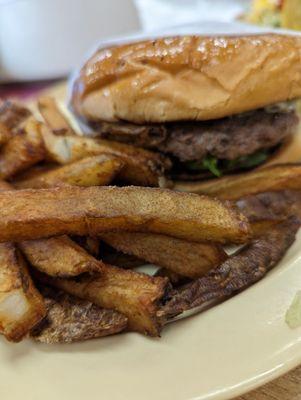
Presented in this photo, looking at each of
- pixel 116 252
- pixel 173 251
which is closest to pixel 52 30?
pixel 116 252

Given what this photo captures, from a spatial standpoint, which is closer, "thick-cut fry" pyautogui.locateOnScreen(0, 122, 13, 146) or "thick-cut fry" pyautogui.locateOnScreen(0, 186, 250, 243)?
"thick-cut fry" pyautogui.locateOnScreen(0, 186, 250, 243)

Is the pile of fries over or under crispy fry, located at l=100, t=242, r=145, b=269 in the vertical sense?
over

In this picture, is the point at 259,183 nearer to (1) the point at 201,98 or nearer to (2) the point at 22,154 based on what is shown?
(1) the point at 201,98

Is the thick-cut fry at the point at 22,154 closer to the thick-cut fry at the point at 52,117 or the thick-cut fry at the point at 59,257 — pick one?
the thick-cut fry at the point at 52,117

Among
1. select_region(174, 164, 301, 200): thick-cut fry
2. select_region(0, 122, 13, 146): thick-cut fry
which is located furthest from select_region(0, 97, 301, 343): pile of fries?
select_region(0, 122, 13, 146): thick-cut fry

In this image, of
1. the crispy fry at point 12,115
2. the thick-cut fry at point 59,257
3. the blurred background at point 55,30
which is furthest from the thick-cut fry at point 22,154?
the blurred background at point 55,30

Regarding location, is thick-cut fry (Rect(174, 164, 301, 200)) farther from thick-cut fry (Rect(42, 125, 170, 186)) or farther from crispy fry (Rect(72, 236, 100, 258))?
crispy fry (Rect(72, 236, 100, 258))

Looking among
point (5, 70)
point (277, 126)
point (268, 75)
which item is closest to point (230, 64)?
point (268, 75)
